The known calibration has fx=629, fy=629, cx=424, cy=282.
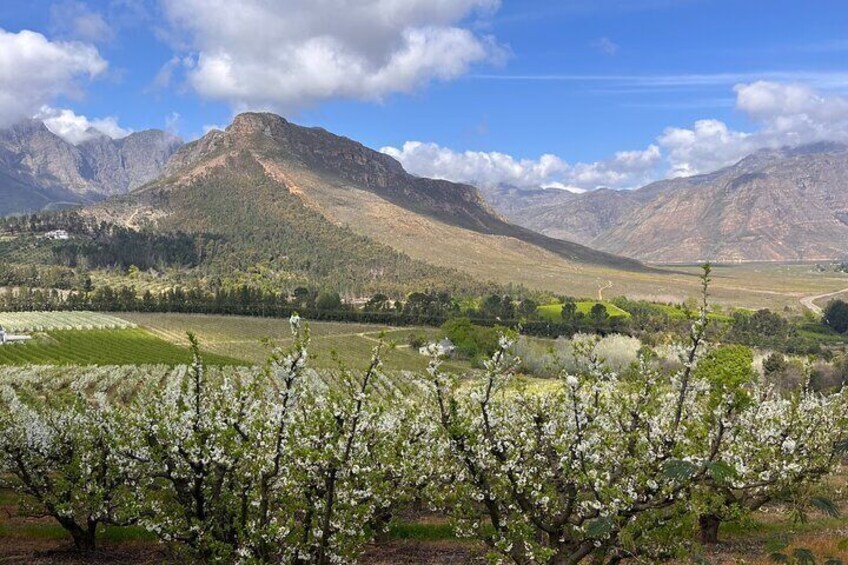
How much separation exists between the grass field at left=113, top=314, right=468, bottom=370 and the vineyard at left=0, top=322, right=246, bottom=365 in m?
5.62

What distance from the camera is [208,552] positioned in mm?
15242

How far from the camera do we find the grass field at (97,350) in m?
94.2

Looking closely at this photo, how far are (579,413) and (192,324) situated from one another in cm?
13905

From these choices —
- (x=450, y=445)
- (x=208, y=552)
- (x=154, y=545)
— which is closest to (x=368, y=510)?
(x=450, y=445)

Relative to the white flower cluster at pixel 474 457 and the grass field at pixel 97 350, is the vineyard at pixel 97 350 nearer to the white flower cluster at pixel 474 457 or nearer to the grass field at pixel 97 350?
the grass field at pixel 97 350

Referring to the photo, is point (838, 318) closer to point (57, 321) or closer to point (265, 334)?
point (265, 334)

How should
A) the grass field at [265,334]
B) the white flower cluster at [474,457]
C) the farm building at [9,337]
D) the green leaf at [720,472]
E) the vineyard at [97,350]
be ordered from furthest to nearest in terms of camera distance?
the grass field at [265,334]
the farm building at [9,337]
the vineyard at [97,350]
the white flower cluster at [474,457]
the green leaf at [720,472]

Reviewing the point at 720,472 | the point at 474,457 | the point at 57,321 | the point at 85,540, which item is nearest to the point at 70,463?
the point at 85,540

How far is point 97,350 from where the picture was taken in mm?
103125

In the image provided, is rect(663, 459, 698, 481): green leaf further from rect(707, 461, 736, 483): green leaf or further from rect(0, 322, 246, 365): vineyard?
rect(0, 322, 246, 365): vineyard

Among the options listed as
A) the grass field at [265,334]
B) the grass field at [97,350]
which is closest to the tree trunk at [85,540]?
the grass field at [97,350]

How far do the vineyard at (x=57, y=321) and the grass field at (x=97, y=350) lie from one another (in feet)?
21.9

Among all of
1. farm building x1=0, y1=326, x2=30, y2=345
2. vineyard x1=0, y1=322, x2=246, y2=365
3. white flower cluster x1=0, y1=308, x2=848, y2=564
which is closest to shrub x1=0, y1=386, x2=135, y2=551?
white flower cluster x1=0, y1=308, x2=848, y2=564

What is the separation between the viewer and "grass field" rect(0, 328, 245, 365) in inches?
3707
